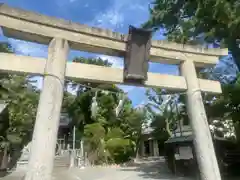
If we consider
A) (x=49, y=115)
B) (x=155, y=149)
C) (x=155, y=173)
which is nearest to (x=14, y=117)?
(x=155, y=173)

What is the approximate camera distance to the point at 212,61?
16.5 ft

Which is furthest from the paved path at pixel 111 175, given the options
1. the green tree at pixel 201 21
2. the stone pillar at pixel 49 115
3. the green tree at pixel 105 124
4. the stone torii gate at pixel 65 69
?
the stone pillar at pixel 49 115

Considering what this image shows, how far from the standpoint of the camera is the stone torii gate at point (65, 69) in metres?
3.15

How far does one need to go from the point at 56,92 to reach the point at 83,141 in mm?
14659

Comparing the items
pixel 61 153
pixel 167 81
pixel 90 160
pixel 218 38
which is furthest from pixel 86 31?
pixel 61 153

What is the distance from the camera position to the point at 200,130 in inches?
164

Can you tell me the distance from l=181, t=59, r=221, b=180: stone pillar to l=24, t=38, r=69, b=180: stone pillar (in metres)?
2.48

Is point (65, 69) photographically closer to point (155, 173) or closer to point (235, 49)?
point (235, 49)

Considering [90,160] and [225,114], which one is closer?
[225,114]

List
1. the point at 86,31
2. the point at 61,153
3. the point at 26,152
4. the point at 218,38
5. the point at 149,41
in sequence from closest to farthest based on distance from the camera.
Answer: the point at 86,31, the point at 149,41, the point at 218,38, the point at 26,152, the point at 61,153

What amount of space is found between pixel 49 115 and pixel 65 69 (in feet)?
2.93

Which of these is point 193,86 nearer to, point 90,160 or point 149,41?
point 149,41

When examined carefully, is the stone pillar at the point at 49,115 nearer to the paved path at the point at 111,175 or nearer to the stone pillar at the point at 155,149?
the paved path at the point at 111,175

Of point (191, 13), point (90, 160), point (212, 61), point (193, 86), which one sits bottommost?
point (90, 160)
